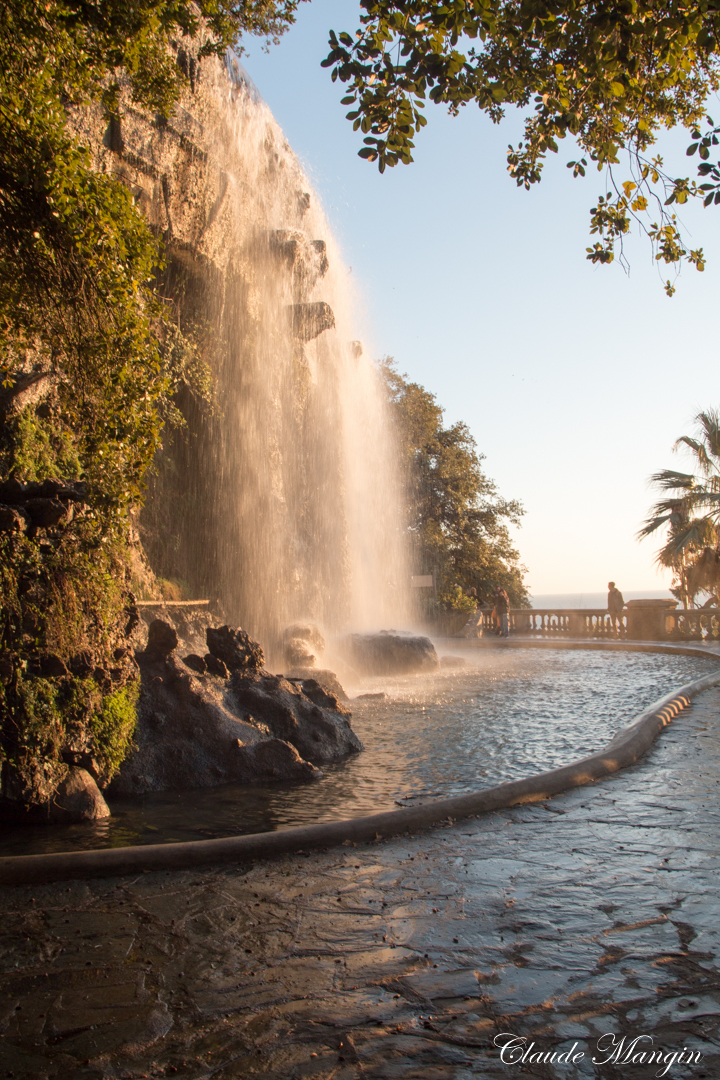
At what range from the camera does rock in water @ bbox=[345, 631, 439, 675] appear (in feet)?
51.6

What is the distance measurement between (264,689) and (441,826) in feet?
12.0

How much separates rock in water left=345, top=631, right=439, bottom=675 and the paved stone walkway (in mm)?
11425

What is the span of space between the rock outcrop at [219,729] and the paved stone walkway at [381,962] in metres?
2.43

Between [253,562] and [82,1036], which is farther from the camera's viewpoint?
[253,562]

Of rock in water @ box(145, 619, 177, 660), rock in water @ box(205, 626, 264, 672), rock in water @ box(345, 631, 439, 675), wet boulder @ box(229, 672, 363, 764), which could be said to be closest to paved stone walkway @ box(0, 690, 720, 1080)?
wet boulder @ box(229, 672, 363, 764)

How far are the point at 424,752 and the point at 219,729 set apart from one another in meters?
2.18

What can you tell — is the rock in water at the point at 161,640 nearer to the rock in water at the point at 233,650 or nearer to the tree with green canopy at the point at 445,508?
the rock in water at the point at 233,650

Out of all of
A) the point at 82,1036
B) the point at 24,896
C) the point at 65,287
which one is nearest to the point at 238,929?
the point at 82,1036

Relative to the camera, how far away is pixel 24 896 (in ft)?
11.6

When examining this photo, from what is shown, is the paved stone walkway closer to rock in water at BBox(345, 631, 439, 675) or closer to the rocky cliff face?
rock in water at BBox(345, 631, 439, 675)

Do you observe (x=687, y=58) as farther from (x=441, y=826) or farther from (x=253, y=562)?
(x=253, y=562)

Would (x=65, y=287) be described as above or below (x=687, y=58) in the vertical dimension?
below

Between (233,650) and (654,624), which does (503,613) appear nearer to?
(654,624)
